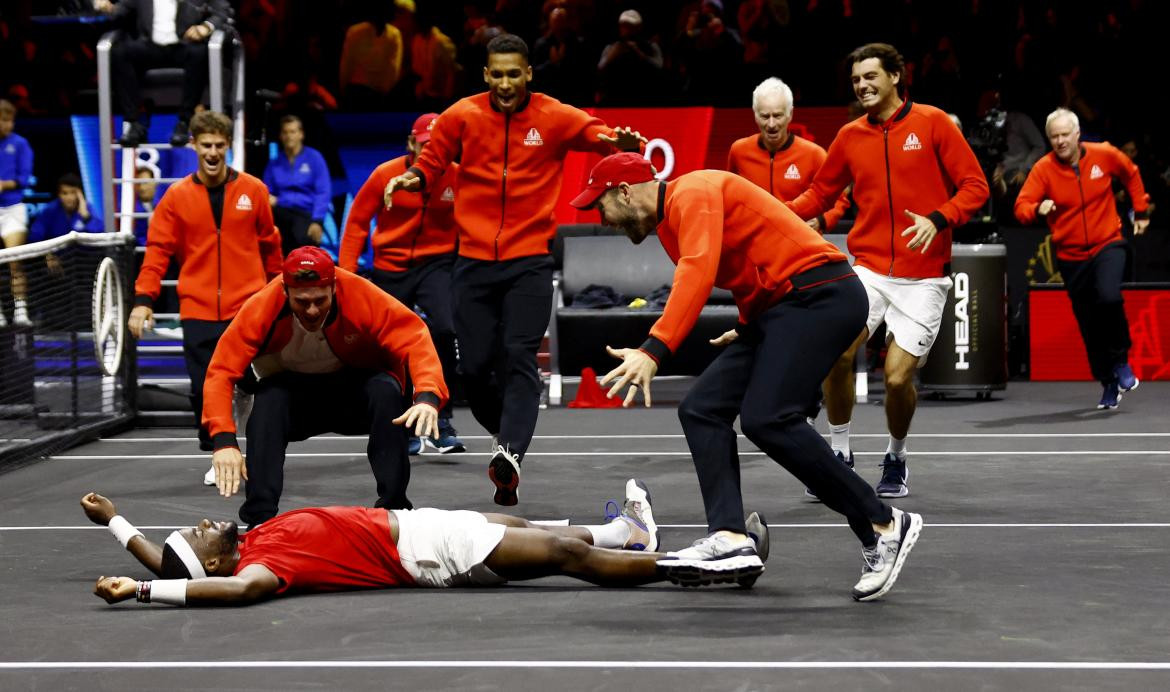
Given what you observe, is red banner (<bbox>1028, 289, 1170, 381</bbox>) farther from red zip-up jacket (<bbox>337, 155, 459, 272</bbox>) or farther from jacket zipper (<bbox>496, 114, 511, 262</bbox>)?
jacket zipper (<bbox>496, 114, 511, 262</bbox>)

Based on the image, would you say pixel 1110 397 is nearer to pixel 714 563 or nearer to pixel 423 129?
pixel 423 129

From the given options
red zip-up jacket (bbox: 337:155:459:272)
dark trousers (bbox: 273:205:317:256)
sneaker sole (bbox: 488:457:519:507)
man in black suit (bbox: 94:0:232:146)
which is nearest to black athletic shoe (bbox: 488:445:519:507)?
sneaker sole (bbox: 488:457:519:507)

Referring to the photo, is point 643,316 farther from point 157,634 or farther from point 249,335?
point 157,634

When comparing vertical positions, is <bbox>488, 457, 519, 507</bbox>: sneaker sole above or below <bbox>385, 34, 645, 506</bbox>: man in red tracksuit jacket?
below

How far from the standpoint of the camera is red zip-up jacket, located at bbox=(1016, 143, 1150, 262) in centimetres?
1274

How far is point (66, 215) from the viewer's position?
15.2m

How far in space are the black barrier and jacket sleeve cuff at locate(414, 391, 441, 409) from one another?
7566mm

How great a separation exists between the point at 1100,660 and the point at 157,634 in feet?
9.84

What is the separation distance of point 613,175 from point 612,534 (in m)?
1.46

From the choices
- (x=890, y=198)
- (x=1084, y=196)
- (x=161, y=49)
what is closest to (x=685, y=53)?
(x=1084, y=196)

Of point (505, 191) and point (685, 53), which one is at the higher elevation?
point (685, 53)

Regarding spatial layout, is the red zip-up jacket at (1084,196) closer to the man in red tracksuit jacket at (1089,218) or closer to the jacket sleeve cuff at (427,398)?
the man in red tracksuit jacket at (1089,218)

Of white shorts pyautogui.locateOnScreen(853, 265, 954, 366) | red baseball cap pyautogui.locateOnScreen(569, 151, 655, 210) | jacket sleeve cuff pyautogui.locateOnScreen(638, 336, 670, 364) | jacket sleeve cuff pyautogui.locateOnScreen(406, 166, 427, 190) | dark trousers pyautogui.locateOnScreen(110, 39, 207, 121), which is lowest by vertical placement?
white shorts pyautogui.locateOnScreen(853, 265, 954, 366)

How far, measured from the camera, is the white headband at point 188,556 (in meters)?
5.78
